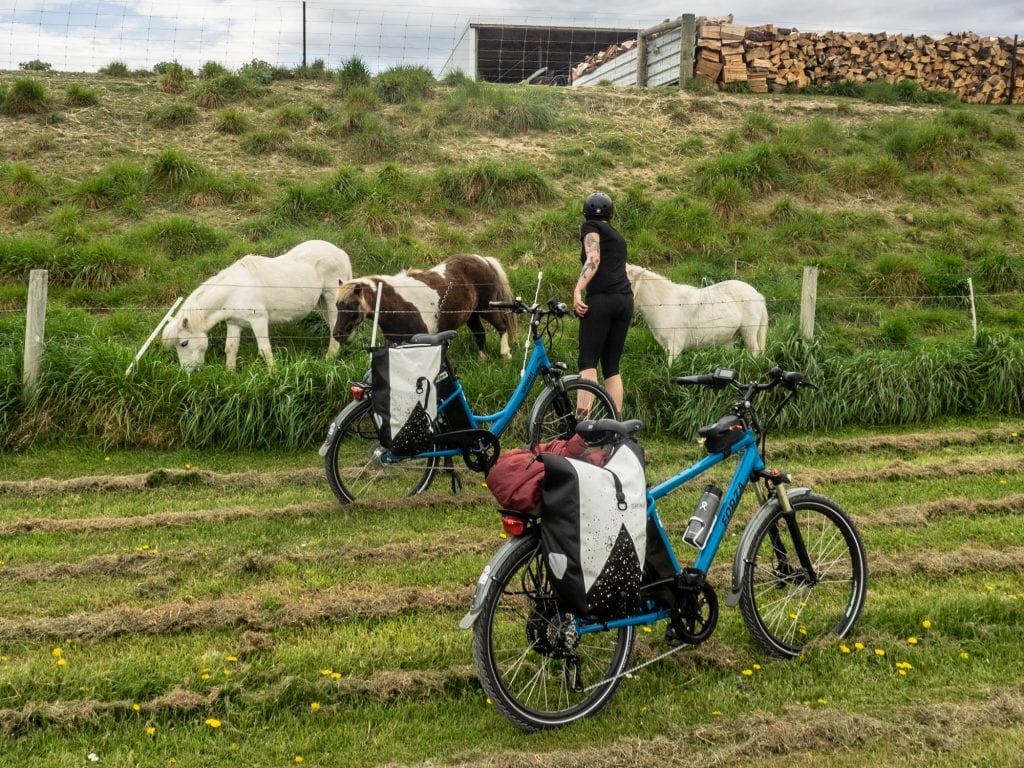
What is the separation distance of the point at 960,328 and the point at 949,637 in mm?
8026

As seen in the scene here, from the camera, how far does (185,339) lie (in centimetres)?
941

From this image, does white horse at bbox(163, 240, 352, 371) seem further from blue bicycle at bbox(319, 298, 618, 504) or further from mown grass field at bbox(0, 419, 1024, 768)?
blue bicycle at bbox(319, 298, 618, 504)

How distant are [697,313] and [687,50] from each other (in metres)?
11.1

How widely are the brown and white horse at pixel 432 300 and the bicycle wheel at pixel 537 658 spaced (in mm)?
5629

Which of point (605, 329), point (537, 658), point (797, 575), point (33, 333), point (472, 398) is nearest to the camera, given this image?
point (537, 658)

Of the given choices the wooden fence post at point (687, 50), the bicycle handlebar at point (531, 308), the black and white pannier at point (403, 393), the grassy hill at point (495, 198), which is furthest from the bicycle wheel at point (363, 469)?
the wooden fence post at point (687, 50)

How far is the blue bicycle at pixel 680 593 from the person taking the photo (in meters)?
3.83

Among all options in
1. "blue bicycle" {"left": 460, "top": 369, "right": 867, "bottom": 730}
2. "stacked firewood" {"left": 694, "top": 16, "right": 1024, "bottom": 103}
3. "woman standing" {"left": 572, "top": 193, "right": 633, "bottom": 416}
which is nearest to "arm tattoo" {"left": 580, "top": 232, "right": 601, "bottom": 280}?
"woman standing" {"left": 572, "top": 193, "right": 633, "bottom": 416}

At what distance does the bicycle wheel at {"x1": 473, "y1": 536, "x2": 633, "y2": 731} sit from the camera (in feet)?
12.4

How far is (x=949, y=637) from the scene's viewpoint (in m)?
4.73

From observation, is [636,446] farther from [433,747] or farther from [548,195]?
[548,195]

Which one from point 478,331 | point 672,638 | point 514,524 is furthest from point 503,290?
point 514,524

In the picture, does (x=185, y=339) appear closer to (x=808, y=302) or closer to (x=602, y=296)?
(x=602, y=296)

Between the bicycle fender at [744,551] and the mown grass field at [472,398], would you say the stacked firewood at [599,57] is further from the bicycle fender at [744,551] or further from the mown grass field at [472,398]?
the bicycle fender at [744,551]
